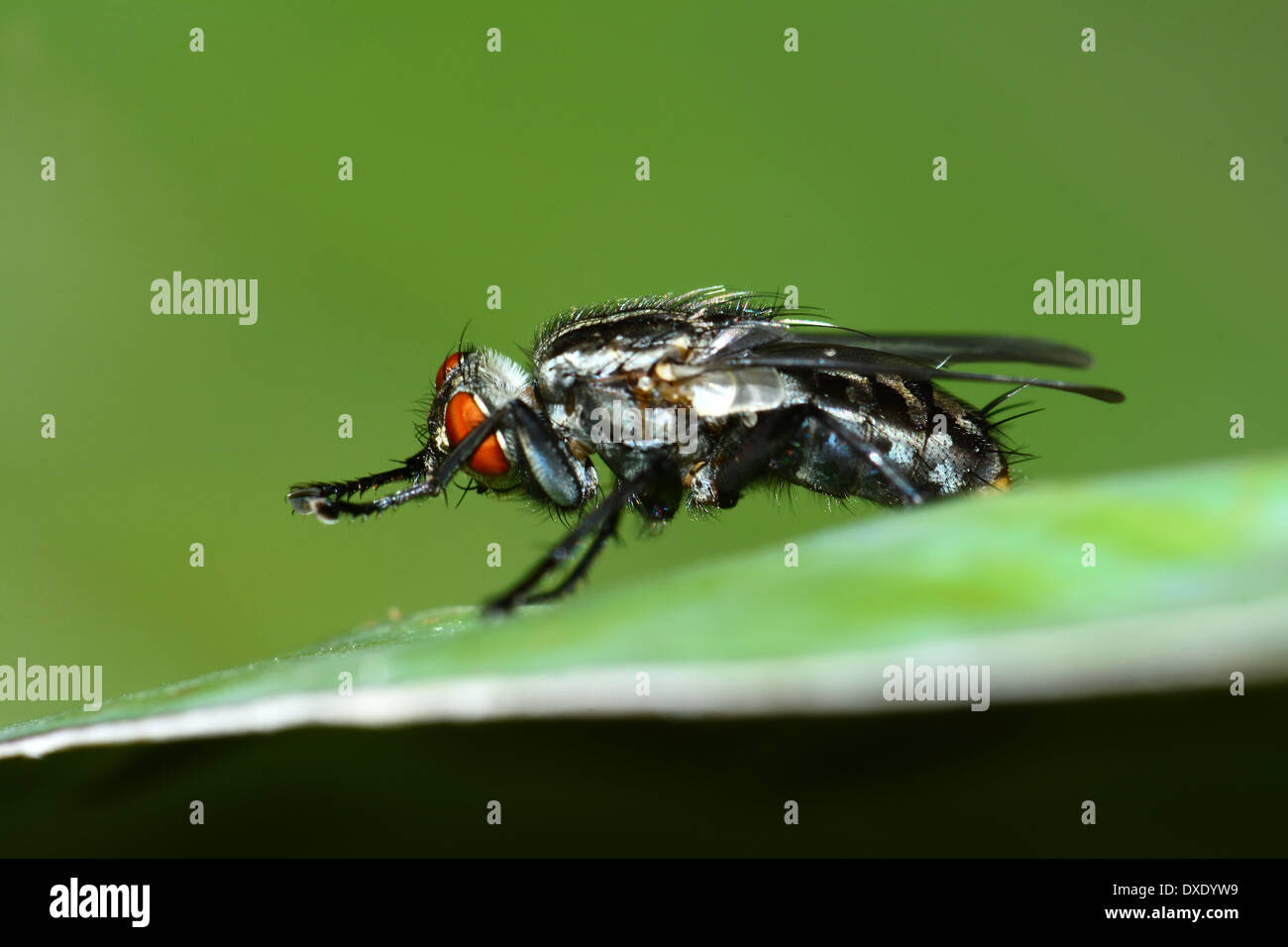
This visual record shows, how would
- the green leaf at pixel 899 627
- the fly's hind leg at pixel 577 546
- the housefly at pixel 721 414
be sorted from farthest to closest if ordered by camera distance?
the housefly at pixel 721 414, the fly's hind leg at pixel 577 546, the green leaf at pixel 899 627

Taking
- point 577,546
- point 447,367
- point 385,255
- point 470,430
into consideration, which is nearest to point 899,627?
point 577,546

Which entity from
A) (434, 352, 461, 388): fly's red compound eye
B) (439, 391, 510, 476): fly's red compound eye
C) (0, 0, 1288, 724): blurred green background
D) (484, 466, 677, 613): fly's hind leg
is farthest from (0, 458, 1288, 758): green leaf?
(0, 0, 1288, 724): blurred green background

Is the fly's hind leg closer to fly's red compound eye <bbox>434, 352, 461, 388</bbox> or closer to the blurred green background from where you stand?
fly's red compound eye <bbox>434, 352, 461, 388</bbox>

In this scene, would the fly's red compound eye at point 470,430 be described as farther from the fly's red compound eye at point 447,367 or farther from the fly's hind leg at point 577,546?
the fly's hind leg at point 577,546

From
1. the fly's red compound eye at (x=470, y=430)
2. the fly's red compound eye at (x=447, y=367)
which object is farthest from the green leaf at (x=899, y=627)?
the fly's red compound eye at (x=447, y=367)

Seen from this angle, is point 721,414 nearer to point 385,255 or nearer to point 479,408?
point 479,408

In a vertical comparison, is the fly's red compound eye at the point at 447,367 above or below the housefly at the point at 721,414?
above

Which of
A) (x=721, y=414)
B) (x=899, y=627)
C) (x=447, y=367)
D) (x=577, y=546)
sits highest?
(x=447, y=367)
